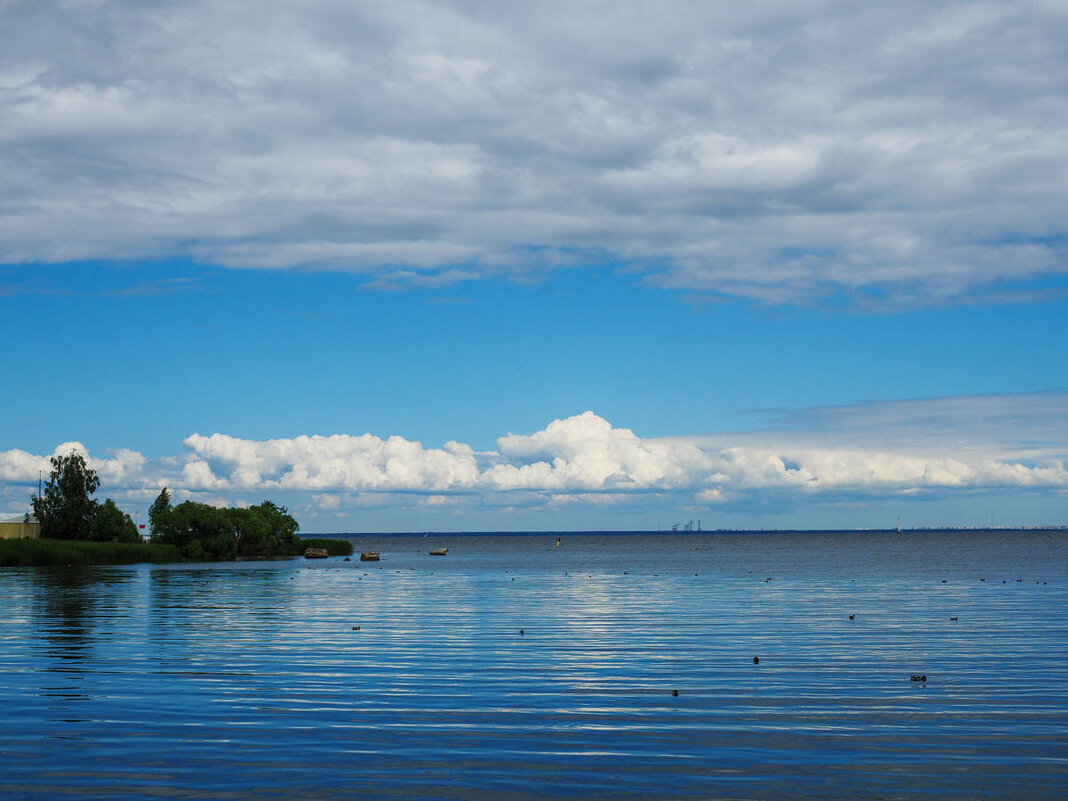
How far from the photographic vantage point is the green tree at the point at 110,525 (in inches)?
6526

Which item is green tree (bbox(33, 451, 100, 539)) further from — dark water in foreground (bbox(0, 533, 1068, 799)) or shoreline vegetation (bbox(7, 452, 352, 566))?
dark water in foreground (bbox(0, 533, 1068, 799))

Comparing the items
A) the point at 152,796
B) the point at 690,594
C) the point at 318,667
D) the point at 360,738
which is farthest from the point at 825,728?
the point at 690,594

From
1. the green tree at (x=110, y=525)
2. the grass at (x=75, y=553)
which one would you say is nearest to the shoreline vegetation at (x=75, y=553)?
the grass at (x=75, y=553)

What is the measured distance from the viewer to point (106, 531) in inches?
6535

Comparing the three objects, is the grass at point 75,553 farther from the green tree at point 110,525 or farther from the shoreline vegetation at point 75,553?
the green tree at point 110,525

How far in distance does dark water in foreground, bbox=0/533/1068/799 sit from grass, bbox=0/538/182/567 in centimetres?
7231

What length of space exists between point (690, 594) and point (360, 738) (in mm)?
57734

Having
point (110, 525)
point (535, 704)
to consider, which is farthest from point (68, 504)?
point (535, 704)

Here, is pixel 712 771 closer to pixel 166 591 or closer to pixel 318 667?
pixel 318 667

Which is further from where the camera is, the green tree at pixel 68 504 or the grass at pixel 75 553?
the green tree at pixel 68 504

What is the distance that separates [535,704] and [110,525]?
507ft

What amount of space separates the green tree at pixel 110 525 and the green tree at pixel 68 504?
161 centimetres

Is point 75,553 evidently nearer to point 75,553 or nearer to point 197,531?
point 75,553

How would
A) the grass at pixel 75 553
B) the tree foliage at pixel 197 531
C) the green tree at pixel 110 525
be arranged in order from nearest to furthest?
the grass at pixel 75 553, the green tree at pixel 110 525, the tree foliage at pixel 197 531
